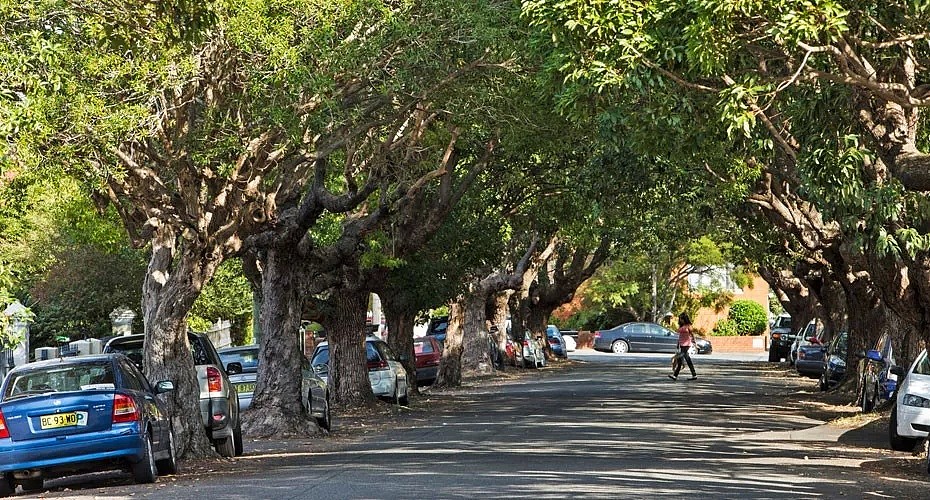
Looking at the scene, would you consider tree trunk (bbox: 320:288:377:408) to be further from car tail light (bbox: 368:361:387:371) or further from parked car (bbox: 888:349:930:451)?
parked car (bbox: 888:349:930:451)

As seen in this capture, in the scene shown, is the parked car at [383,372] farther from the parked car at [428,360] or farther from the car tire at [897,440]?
the car tire at [897,440]

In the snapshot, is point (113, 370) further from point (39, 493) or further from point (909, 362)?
point (909, 362)

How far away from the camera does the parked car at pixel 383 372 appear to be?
99.6 ft

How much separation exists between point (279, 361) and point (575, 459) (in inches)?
315

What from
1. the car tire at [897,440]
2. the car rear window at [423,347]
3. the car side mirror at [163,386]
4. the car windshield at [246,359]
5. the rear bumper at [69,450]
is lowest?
the car tire at [897,440]

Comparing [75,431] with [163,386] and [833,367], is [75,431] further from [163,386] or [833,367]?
[833,367]

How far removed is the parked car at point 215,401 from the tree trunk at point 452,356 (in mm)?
19318

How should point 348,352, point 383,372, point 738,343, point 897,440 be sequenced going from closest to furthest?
point 897,440
point 348,352
point 383,372
point 738,343

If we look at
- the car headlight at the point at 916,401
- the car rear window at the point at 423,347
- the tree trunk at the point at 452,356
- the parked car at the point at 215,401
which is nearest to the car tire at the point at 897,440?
the car headlight at the point at 916,401

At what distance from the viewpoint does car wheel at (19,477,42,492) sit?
1567cm

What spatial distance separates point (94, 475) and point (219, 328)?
37.7 m

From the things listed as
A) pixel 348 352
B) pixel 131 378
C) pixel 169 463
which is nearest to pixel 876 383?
pixel 348 352

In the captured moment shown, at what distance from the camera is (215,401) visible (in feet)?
63.0

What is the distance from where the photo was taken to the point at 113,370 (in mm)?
15562
